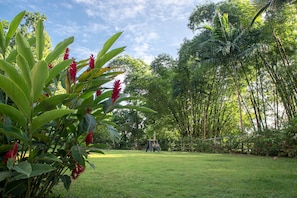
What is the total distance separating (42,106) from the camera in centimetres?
105

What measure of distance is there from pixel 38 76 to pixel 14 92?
0.33 feet

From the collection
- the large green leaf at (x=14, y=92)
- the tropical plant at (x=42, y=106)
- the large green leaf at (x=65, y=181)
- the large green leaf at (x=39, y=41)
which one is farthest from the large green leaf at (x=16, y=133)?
the large green leaf at (x=65, y=181)

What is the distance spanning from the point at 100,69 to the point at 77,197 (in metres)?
1.20

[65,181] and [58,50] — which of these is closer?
[58,50]

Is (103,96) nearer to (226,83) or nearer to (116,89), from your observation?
(116,89)

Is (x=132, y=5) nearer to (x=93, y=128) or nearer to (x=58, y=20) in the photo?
(x=58, y=20)

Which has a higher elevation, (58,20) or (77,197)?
(58,20)

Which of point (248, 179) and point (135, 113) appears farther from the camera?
point (135, 113)

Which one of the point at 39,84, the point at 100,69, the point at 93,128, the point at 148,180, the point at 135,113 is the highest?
the point at 135,113

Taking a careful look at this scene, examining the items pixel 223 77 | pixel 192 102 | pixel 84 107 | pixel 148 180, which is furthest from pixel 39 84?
pixel 192 102

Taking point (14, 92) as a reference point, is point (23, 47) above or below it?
above

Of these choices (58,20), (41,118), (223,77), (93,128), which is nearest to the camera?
(41,118)

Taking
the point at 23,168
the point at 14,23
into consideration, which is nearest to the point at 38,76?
the point at 23,168

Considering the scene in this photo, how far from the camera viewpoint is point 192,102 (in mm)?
15867
